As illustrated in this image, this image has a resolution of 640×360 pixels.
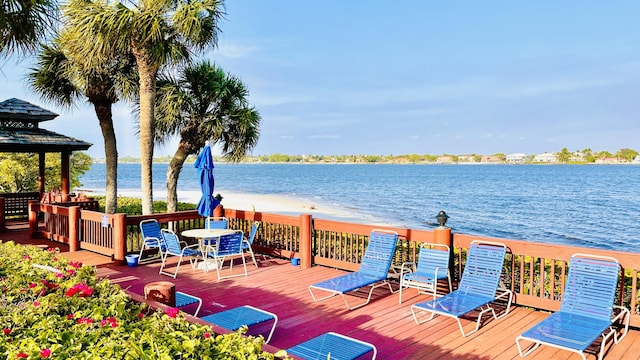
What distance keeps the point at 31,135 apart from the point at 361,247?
10.1 m

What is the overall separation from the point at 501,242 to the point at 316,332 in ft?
8.26

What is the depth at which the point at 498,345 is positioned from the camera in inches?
163

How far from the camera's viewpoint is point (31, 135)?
12.1 metres

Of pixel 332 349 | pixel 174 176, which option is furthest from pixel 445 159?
pixel 332 349

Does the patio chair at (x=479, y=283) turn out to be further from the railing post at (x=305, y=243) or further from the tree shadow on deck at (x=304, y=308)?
the railing post at (x=305, y=243)

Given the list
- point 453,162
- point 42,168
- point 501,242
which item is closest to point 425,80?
point 42,168

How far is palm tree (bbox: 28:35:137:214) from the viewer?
36.3ft

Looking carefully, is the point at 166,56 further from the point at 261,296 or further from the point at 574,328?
the point at 574,328

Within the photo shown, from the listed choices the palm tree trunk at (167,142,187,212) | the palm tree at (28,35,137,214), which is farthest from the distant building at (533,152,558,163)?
the palm tree at (28,35,137,214)

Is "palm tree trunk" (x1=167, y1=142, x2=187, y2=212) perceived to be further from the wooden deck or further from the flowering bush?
the flowering bush

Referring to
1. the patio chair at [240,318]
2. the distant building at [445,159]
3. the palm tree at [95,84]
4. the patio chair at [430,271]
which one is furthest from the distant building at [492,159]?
the patio chair at [240,318]

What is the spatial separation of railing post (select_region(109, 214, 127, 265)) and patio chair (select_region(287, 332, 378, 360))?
5.17m

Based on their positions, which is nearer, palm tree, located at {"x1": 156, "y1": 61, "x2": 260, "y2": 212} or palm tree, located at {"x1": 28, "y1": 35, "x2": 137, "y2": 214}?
palm tree, located at {"x1": 28, "y1": 35, "x2": 137, "y2": 214}

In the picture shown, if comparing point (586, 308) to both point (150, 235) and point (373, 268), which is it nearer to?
point (373, 268)
